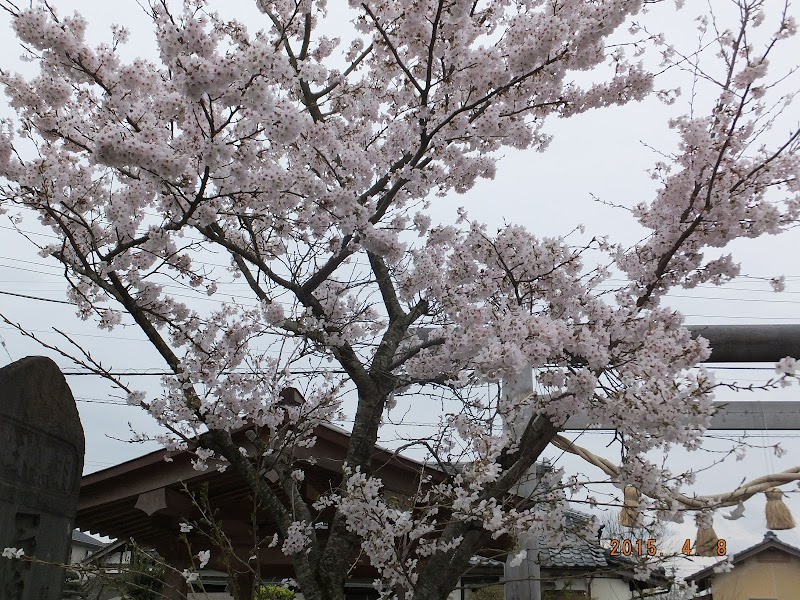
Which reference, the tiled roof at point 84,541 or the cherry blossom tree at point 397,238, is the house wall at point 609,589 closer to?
the cherry blossom tree at point 397,238

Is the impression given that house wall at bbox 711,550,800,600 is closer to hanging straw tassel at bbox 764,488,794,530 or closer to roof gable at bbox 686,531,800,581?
roof gable at bbox 686,531,800,581

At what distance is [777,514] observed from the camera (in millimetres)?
6375

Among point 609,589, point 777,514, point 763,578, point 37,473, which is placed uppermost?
point 37,473

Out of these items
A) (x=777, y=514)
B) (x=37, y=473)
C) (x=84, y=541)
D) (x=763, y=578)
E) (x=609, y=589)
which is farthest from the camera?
(x=84, y=541)

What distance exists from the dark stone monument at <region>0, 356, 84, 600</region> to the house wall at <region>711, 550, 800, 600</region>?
13.1m

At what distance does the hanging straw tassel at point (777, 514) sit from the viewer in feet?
→ 20.5

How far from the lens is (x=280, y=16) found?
5.68 m

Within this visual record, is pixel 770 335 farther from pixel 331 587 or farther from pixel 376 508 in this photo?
pixel 331 587

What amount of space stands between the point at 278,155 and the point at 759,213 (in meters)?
3.14

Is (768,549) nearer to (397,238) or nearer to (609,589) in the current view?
(609,589)

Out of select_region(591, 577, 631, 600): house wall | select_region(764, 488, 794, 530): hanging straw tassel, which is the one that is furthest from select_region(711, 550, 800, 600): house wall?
select_region(764, 488, 794, 530): hanging straw tassel

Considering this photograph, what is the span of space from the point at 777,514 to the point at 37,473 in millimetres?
6314

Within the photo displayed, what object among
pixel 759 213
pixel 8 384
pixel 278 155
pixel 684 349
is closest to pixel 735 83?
pixel 759 213

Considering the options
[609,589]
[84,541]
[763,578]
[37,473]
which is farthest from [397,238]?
[84,541]
